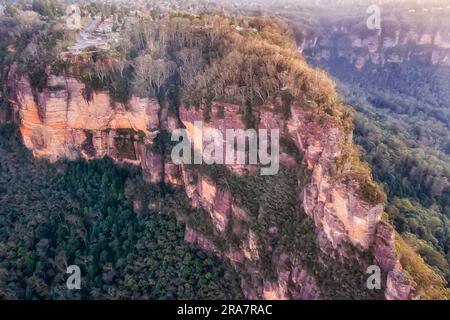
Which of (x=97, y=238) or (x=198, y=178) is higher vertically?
(x=198, y=178)

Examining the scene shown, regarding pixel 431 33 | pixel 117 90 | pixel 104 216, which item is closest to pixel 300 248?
pixel 104 216

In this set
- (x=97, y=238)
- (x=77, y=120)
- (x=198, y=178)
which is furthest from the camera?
(x=77, y=120)

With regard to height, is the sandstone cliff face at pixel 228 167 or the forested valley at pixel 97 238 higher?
the sandstone cliff face at pixel 228 167

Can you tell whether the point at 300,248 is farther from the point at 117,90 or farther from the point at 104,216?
the point at 117,90

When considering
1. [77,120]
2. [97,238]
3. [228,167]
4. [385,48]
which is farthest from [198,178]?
[385,48]

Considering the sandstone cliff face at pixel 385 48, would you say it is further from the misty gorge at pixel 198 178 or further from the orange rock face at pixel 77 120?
the orange rock face at pixel 77 120

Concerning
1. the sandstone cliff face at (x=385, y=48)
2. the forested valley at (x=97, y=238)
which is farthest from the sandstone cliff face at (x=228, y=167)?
the sandstone cliff face at (x=385, y=48)

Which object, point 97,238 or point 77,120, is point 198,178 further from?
point 77,120

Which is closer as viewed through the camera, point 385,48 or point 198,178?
point 198,178

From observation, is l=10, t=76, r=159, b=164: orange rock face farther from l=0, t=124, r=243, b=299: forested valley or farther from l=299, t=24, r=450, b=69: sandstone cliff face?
l=299, t=24, r=450, b=69: sandstone cliff face
